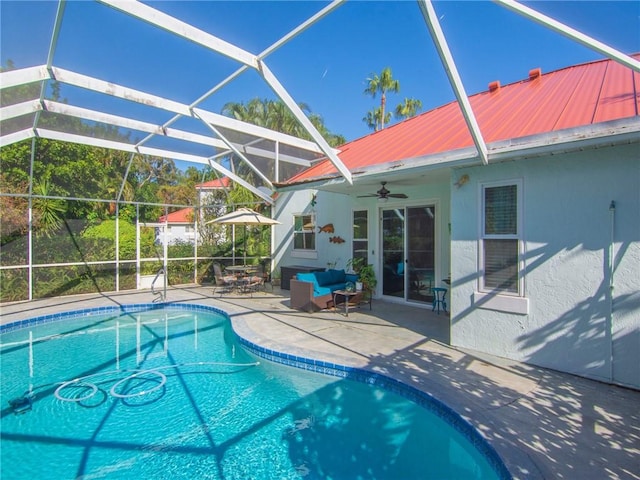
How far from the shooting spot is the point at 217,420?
14.8ft

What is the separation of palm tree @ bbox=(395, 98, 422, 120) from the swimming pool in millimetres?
26554

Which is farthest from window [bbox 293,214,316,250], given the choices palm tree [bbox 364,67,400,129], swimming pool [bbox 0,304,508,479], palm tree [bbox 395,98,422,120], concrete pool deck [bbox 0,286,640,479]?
palm tree [bbox 395,98,422,120]

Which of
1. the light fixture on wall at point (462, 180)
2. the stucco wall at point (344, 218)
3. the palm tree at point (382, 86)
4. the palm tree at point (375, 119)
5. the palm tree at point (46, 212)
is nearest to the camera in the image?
the light fixture on wall at point (462, 180)

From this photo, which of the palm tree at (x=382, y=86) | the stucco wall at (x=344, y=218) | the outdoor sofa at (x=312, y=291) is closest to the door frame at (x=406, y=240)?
the stucco wall at (x=344, y=218)

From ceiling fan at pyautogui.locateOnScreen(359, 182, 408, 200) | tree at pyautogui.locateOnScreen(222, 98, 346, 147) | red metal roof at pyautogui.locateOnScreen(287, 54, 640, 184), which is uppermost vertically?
tree at pyautogui.locateOnScreen(222, 98, 346, 147)

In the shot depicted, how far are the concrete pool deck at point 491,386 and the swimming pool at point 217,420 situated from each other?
0.24 meters

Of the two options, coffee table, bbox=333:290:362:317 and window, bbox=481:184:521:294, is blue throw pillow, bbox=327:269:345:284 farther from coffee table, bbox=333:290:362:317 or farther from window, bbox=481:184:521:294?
window, bbox=481:184:521:294

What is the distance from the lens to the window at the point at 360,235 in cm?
1066

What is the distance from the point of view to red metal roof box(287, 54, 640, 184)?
5.30 meters

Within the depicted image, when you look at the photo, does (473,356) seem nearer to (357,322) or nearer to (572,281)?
(572,281)

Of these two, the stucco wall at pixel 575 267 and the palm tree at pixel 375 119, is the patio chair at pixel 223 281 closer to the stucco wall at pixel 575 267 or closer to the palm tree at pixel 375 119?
the stucco wall at pixel 575 267

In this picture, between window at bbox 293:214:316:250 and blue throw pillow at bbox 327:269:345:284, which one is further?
window at bbox 293:214:316:250

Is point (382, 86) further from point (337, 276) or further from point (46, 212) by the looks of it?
point (46, 212)

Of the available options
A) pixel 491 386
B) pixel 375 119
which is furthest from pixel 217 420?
pixel 375 119
